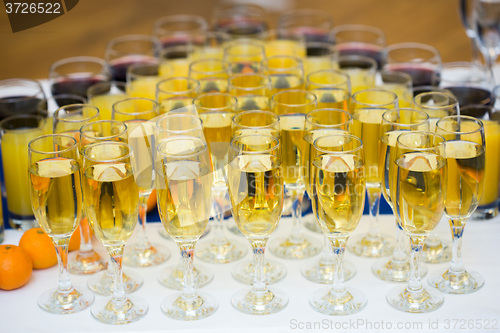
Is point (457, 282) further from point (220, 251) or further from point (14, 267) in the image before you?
point (14, 267)

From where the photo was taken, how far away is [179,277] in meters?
1.49

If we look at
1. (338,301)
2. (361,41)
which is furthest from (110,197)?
(361,41)

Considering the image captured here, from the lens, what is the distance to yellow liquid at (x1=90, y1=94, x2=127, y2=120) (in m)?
1.80

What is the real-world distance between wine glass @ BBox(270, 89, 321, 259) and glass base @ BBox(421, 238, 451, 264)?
228 millimetres

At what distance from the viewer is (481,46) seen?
2.21 meters

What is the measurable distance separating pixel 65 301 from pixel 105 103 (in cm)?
61

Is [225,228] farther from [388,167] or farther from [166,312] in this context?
[388,167]

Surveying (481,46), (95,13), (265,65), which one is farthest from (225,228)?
(95,13)

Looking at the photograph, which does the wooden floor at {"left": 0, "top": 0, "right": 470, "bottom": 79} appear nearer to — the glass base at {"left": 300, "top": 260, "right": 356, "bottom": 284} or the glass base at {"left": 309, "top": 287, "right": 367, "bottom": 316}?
the glass base at {"left": 300, "top": 260, "right": 356, "bottom": 284}

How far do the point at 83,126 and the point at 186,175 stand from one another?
290 mm

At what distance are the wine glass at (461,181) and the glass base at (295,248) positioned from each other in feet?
0.90


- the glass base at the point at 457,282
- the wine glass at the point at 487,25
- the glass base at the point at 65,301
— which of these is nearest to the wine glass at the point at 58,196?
the glass base at the point at 65,301

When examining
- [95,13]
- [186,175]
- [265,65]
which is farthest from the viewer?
[95,13]

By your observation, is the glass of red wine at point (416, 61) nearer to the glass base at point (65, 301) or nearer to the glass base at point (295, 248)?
the glass base at point (295, 248)
